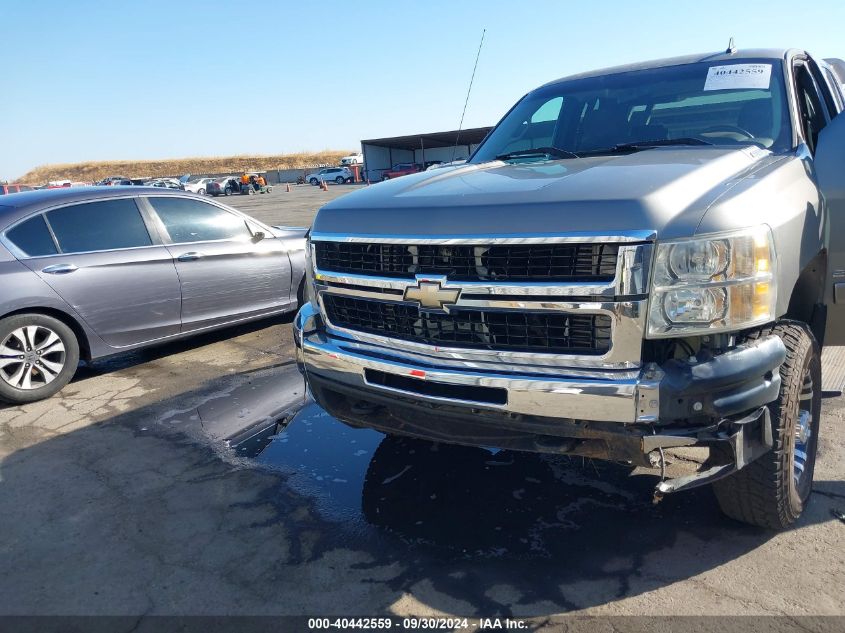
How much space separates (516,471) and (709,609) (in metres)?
1.34

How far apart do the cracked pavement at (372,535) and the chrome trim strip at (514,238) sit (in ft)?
4.53

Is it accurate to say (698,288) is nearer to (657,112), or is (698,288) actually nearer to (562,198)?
(562,198)

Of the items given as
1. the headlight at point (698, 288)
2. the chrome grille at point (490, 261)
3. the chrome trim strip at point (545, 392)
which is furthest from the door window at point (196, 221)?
the headlight at point (698, 288)

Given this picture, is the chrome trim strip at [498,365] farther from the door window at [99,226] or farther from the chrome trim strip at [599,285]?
the door window at [99,226]

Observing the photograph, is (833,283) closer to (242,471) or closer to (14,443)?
(242,471)

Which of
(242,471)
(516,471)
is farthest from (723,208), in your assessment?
(242,471)

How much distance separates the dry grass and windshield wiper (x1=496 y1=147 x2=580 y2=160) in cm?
8490

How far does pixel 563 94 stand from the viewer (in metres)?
4.54

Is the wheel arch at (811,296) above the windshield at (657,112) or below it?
below

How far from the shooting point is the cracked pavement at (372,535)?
266 cm

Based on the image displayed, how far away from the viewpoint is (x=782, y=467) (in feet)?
8.89

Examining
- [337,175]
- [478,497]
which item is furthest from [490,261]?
[337,175]

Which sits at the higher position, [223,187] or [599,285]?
[599,285]

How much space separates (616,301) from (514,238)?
0.45 meters
